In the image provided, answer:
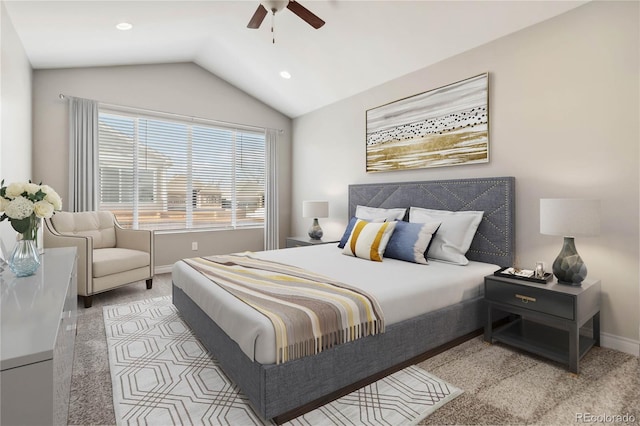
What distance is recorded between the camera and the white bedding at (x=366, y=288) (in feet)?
5.42

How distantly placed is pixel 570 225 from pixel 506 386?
3.74 ft

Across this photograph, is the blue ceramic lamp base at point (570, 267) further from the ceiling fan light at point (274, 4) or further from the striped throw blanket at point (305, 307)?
the ceiling fan light at point (274, 4)

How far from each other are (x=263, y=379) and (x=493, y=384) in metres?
1.40

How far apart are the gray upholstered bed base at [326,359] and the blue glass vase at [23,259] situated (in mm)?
1015

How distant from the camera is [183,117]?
4961 mm

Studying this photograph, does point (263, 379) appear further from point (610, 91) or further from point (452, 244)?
point (610, 91)

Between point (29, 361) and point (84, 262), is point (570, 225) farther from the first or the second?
point (84, 262)

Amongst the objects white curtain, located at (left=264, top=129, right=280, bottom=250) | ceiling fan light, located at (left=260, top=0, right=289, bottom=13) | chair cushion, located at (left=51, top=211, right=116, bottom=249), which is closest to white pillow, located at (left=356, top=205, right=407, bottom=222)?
white curtain, located at (left=264, top=129, right=280, bottom=250)

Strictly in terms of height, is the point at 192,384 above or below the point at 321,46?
below

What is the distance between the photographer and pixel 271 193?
5.77 metres

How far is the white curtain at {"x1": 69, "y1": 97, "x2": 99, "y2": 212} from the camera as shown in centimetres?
409

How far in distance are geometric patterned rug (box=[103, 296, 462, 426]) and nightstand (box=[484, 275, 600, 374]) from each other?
81cm

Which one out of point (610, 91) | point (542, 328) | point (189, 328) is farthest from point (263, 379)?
point (610, 91)

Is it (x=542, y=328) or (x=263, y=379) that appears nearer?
(x=263, y=379)
